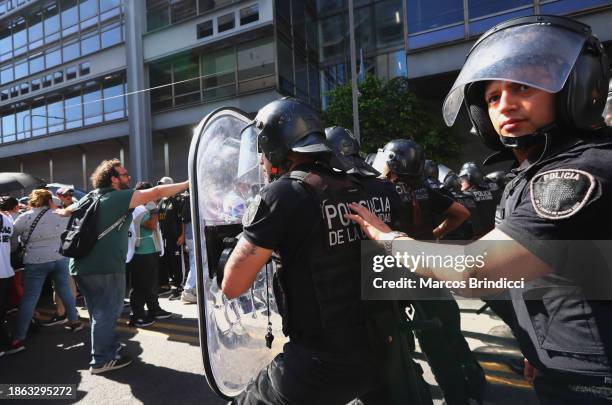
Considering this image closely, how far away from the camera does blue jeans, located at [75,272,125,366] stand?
11.1ft

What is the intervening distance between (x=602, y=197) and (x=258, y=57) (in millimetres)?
16111

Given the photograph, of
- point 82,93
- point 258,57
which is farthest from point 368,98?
point 82,93

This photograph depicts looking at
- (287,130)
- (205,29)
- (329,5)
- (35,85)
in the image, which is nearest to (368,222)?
(287,130)

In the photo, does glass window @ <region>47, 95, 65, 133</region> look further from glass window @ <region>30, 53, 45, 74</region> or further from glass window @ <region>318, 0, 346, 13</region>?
glass window @ <region>318, 0, 346, 13</region>

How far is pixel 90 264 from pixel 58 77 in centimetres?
2086

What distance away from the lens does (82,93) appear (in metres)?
19.1

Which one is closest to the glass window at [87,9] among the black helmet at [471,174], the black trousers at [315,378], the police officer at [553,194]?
the black helmet at [471,174]

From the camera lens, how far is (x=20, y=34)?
21406 mm

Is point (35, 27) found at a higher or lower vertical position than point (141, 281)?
higher

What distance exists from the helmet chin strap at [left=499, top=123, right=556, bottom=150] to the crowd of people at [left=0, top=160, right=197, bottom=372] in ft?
→ 8.31

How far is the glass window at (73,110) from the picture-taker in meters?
19.3

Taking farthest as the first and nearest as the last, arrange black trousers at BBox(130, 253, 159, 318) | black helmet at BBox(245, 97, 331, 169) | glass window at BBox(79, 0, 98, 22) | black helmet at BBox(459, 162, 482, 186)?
glass window at BBox(79, 0, 98, 22) → black helmet at BBox(459, 162, 482, 186) → black trousers at BBox(130, 253, 159, 318) → black helmet at BBox(245, 97, 331, 169)

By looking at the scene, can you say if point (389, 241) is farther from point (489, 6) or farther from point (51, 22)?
point (51, 22)

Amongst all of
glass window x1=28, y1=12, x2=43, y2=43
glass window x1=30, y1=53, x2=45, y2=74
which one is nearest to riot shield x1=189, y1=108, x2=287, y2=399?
glass window x1=30, y1=53, x2=45, y2=74
